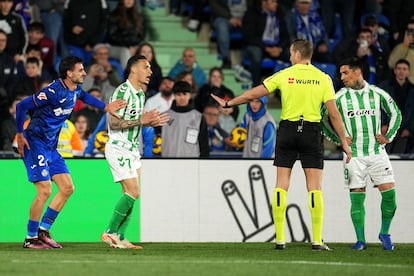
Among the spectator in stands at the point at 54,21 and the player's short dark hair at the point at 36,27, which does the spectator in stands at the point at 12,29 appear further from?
the spectator in stands at the point at 54,21

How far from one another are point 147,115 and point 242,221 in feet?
11.4

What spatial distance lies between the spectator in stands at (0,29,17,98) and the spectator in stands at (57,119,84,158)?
253 cm

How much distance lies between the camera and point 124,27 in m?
21.0

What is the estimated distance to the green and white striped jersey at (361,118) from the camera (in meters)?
14.2

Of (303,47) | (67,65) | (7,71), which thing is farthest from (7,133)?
(303,47)

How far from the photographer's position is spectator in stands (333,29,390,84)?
2098 cm

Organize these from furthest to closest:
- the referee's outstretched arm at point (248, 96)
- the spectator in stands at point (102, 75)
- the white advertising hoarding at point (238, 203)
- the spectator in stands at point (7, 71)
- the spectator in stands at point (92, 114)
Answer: the spectator in stands at point (102, 75), the spectator in stands at point (7, 71), the spectator in stands at point (92, 114), the white advertising hoarding at point (238, 203), the referee's outstretched arm at point (248, 96)

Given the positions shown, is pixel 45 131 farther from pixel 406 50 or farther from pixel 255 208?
pixel 406 50

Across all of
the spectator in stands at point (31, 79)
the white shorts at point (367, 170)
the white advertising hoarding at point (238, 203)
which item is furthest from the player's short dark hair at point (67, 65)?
the spectator in stands at point (31, 79)

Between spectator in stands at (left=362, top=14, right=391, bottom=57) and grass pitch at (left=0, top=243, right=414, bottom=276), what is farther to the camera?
spectator in stands at (left=362, top=14, right=391, bottom=57)

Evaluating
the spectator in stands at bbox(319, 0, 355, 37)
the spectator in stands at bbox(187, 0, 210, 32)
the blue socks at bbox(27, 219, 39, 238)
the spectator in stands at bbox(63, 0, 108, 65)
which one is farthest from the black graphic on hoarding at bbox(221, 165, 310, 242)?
the spectator in stands at bbox(187, 0, 210, 32)

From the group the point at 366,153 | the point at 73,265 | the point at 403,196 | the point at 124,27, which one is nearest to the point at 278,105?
the point at 124,27

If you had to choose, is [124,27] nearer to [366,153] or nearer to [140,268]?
[366,153]

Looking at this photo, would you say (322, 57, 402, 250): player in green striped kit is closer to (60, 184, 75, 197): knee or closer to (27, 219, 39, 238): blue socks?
(60, 184, 75, 197): knee
